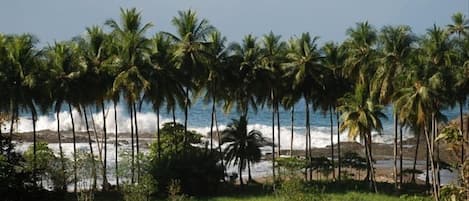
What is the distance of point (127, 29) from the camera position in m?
47.1

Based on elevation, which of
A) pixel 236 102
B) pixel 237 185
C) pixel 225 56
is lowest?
pixel 237 185

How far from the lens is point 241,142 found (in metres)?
50.3

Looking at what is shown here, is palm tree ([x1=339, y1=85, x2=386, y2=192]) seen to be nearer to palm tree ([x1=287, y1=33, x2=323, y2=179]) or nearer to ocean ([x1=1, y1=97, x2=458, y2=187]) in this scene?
palm tree ([x1=287, y1=33, x2=323, y2=179])

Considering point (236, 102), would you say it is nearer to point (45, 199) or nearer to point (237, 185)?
point (237, 185)

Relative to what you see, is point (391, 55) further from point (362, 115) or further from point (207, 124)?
point (207, 124)

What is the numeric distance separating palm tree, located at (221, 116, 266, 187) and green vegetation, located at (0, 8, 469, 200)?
0.26ft

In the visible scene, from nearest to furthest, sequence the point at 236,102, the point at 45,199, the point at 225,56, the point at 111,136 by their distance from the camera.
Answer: the point at 45,199, the point at 225,56, the point at 236,102, the point at 111,136

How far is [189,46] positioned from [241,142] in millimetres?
8445

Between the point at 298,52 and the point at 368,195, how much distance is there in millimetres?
12245

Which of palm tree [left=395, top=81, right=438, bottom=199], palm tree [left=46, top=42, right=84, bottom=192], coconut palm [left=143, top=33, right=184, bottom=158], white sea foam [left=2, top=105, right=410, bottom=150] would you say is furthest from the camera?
white sea foam [left=2, top=105, right=410, bottom=150]

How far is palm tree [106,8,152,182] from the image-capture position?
4481 cm

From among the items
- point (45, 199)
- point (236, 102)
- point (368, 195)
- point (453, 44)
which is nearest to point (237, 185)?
point (236, 102)

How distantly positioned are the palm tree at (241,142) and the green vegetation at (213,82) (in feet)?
0.26

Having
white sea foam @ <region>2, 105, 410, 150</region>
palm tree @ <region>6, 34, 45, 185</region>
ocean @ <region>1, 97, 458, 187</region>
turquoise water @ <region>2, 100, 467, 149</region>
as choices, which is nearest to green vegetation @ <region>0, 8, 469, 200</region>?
palm tree @ <region>6, 34, 45, 185</region>
